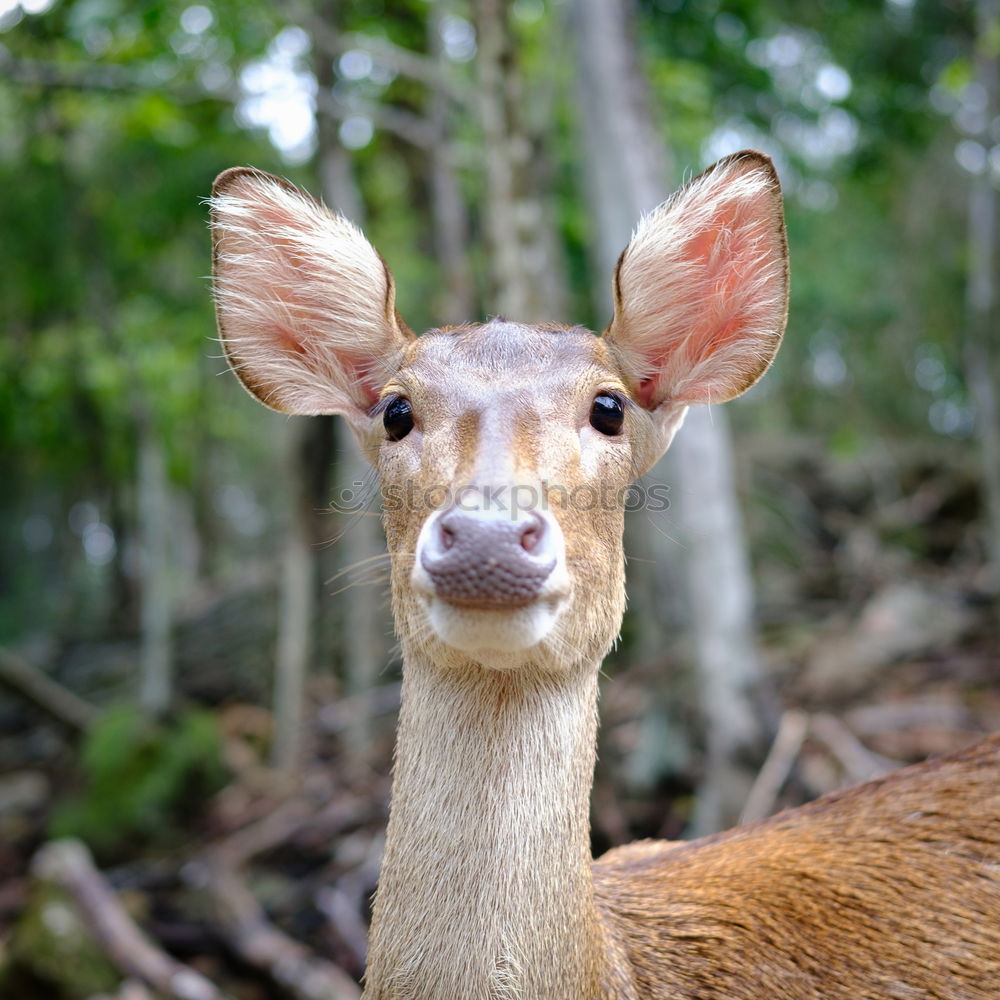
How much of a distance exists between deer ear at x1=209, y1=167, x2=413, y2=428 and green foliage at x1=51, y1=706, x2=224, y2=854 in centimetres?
648

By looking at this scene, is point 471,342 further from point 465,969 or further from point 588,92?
point 588,92

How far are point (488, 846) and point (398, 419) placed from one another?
1.08 metres

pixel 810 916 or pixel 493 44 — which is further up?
pixel 493 44

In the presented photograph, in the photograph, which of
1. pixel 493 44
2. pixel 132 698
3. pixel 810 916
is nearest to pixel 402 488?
pixel 810 916

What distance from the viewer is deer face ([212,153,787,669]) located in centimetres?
201

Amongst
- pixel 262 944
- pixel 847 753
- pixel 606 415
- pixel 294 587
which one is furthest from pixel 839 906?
pixel 294 587

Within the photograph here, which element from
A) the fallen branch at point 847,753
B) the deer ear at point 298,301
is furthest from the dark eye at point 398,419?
the fallen branch at point 847,753

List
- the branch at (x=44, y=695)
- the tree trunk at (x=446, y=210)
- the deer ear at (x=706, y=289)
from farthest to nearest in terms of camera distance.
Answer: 1. the branch at (x=44, y=695)
2. the tree trunk at (x=446, y=210)
3. the deer ear at (x=706, y=289)

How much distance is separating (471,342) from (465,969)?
1498 mm

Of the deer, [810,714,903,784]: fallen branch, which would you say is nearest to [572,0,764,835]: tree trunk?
[810,714,903,784]: fallen branch

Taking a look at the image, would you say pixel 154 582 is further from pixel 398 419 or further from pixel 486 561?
pixel 486 561

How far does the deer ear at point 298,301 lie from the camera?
2738mm

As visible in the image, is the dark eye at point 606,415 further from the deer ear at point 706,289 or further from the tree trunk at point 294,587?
the tree trunk at point 294,587

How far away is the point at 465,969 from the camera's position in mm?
2123
